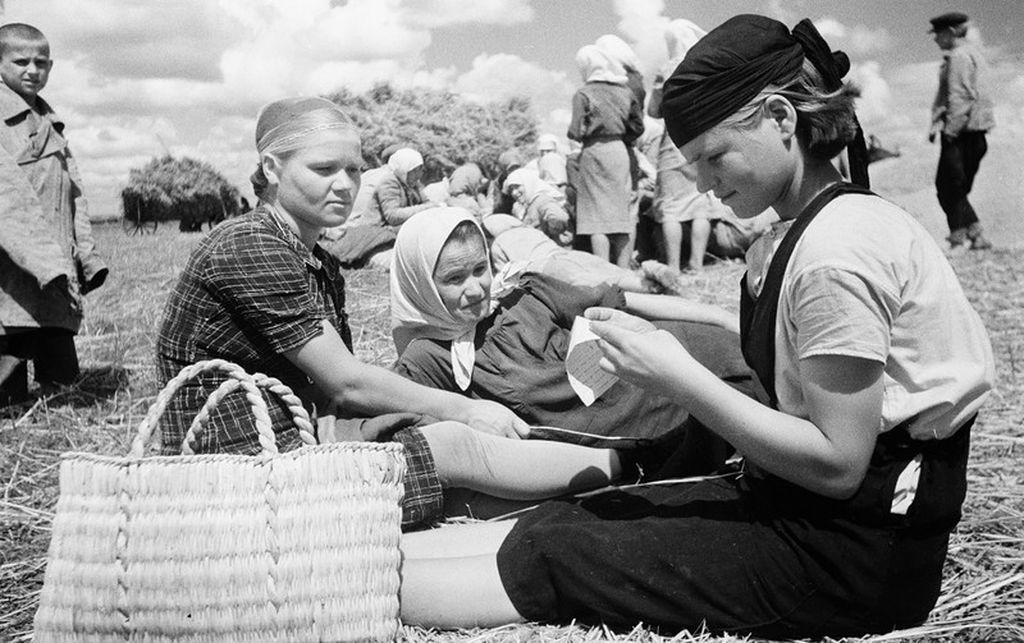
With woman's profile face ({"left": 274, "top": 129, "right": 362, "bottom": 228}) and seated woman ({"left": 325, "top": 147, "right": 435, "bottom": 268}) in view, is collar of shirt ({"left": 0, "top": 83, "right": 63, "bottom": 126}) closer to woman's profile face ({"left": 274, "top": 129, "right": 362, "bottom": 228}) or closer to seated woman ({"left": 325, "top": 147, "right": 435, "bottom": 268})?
woman's profile face ({"left": 274, "top": 129, "right": 362, "bottom": 228})

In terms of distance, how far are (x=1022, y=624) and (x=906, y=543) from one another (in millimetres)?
435

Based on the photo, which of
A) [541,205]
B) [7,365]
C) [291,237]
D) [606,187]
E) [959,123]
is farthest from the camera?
[541,205]

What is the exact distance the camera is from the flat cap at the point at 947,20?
25.1ft

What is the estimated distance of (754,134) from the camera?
1.77m

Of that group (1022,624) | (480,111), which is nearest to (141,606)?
(1022,624)

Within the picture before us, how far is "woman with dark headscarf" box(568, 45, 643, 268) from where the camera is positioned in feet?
22.3

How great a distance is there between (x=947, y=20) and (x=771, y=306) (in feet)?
23.6

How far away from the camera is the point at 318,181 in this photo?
253 cm

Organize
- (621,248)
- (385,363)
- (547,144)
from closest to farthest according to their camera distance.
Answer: (385,363) < (621,248) < (547,144)

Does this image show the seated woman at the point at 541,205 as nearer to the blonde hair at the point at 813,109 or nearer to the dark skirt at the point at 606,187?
the dark skirt at the point at 606,187

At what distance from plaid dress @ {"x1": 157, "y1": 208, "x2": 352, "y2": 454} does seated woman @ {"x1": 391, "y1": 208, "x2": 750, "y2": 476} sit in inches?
20.8

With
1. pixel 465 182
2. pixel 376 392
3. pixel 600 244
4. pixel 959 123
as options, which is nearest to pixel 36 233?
pixel 376 392

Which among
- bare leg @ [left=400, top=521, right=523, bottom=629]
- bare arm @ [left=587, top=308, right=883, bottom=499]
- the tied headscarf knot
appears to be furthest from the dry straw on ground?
the tied headscarf knot

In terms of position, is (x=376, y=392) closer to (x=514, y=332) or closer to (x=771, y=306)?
(x=514, y=332)
